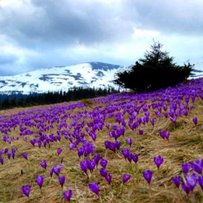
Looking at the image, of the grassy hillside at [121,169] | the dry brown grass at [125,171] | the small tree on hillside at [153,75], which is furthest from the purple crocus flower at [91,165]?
the small tree on hillside at [153,75]

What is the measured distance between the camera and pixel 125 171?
512 centimetres

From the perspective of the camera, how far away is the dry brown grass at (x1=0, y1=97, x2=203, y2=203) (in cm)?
416

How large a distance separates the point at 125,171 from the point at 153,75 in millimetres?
21291

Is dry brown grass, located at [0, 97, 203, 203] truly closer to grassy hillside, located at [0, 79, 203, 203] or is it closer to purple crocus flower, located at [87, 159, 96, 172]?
grassy hillside, located at [0, 79, 203, 203]

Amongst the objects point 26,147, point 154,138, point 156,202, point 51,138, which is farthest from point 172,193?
point 26,147

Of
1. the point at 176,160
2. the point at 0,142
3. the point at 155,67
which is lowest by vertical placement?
the point at 0,142

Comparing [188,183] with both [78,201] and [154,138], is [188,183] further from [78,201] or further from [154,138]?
[154,138]

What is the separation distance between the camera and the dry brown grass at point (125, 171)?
416cm

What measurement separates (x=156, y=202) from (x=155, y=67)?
23162 mm

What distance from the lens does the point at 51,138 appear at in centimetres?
862

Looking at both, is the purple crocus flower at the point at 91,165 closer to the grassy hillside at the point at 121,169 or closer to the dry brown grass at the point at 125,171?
the grassy hillside at the point at 121,169

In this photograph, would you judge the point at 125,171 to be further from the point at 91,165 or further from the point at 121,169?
the point at 91,165

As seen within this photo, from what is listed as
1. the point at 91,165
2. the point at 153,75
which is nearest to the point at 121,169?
the point at 91,165

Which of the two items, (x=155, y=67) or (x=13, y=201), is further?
(x=155, y=67)
